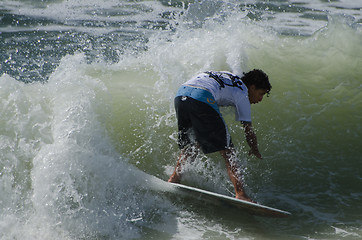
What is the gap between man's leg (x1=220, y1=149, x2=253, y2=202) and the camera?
4.01 meters

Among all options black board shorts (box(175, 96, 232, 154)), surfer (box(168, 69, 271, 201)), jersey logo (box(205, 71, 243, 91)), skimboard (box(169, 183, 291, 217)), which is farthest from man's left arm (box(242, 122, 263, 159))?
skimboard (box(169, 183, 291, 217))

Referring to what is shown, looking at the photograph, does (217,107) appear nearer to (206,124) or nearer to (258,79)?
(206,124)

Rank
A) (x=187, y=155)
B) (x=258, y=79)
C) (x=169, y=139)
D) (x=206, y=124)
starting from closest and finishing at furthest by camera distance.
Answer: (x=206, y=124), (x=258, y=79), (x=187, y=155), (x=169, y=139)

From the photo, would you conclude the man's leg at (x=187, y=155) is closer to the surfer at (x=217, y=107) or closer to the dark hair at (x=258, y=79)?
the surfer at (x=217, y=107)

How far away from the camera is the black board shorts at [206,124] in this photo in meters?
4.06

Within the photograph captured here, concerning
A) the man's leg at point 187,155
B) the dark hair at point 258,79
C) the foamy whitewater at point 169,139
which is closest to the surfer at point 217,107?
the dark hair at point 258,79

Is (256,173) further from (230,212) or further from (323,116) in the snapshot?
(323,116)

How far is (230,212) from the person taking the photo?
13.4ft

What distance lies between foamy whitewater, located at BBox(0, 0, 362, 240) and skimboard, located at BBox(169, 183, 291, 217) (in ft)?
0.29

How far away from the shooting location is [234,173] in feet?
13.4

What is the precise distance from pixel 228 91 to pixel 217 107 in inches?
7.4

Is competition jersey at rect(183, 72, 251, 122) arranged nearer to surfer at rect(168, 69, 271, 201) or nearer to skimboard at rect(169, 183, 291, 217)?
surfer at rect(168, 69, 271, 201)

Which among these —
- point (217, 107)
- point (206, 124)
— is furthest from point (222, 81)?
point (206, 124)

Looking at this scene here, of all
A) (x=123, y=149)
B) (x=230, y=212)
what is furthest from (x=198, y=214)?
(x=123, y=149)
